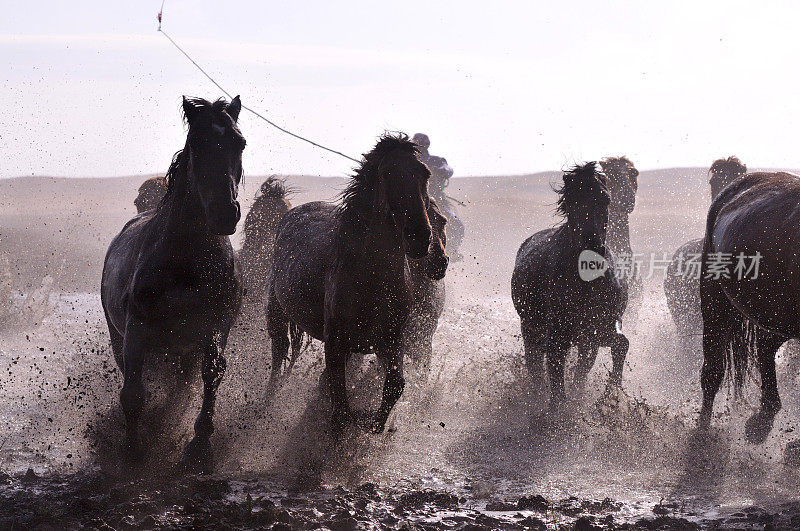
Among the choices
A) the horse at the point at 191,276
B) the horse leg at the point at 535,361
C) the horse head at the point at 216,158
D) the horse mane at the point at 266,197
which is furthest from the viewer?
the horse mane at the point at 266,197

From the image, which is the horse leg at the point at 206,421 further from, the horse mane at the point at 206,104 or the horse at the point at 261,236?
the horse at the point at 261,236

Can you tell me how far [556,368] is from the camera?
7473 millimetres

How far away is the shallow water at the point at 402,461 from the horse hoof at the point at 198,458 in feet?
0.38

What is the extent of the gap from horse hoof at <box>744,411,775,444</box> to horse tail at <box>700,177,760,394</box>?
1.35 feet

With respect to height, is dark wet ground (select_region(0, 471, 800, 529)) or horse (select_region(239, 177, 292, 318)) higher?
horse (select_region(239, 177, 292, 318))

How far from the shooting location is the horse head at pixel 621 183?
11352 mm

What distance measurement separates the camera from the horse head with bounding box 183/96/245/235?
499cm

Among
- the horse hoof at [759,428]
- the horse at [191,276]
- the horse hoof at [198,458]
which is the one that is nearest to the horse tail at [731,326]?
the horse hoof at [759,428]

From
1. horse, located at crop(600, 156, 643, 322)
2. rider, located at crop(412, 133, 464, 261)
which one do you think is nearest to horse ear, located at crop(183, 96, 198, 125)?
horse, located at crop(600, 156, 643, 322)

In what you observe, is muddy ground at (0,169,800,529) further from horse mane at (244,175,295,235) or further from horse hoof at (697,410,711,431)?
horse mane at (244,175,295,235)

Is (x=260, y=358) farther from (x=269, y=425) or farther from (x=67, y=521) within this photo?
(x=67, y=521)

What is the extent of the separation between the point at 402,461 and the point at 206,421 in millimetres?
1450

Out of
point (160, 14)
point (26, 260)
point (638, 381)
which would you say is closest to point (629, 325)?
point (638, 381)

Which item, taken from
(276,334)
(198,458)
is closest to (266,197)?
(276,334)
